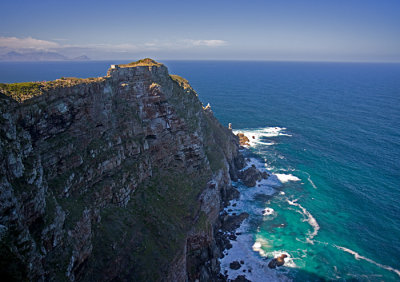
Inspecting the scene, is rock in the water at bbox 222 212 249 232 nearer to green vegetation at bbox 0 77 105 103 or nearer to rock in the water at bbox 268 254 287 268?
rock in the water at bbox 268 254 287 268

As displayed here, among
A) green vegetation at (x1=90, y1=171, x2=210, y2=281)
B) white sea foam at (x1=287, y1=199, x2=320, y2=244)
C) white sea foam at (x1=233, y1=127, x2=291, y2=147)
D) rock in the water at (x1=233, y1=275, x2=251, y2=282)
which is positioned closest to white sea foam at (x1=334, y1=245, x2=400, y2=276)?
white sea foam at (x1=287, y1=199, x2=320, y2=244)

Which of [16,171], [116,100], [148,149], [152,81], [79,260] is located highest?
[152,81]

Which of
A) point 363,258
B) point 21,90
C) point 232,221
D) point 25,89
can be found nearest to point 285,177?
point 232,221

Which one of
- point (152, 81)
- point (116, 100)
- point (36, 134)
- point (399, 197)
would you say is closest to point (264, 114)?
point (399, 197)

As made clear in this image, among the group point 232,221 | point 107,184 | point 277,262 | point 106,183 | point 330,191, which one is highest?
point 106,183

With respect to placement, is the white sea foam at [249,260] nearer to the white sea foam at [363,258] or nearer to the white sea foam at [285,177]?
the white sea foam at [363,258]

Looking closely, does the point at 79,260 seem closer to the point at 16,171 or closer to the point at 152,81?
the point at 16,171

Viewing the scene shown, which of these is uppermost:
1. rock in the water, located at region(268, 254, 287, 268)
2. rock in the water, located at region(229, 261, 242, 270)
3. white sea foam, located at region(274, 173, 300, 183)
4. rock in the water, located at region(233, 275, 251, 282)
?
white sea foam, located at region(274, 173, 300, 183)

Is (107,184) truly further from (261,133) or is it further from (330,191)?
(261,133)
